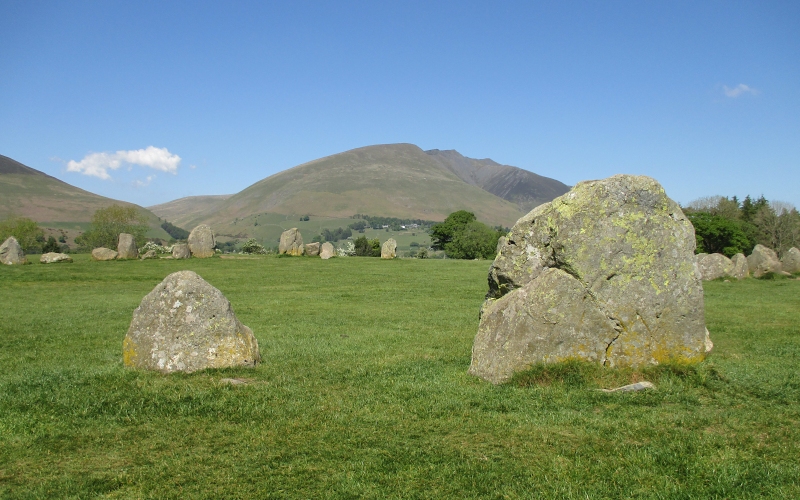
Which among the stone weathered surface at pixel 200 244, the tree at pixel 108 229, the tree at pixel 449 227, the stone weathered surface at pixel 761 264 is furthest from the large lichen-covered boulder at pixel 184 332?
the tree at pixel 449 227

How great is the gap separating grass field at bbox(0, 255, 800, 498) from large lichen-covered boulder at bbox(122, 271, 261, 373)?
1.27ft

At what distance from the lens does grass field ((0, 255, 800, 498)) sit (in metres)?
6.12

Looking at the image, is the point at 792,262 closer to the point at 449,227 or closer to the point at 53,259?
the point at 53,259

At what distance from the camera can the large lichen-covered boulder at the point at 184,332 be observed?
10.8 meters

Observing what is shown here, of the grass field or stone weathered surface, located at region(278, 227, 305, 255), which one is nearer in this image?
the grass field

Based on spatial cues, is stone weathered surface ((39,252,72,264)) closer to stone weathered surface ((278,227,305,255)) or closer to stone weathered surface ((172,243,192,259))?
stone weathered surface ((172,243,192,259))

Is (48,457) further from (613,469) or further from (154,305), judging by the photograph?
(613,469)

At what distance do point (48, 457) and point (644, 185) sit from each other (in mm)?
10813

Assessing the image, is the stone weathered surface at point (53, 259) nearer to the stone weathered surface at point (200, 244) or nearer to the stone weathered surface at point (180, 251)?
the stone weathered surface at point (180, 251)

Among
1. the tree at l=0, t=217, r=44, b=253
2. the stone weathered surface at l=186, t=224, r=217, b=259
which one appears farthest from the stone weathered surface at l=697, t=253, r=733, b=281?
the tree at l=0, t=217, r=44, b=253

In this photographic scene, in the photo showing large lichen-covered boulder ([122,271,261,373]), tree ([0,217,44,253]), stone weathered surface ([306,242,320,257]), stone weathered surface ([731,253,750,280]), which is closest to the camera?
large lichen-covered boulder ([122,271,261,373])

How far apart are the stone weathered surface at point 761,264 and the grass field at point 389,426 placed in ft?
77.2

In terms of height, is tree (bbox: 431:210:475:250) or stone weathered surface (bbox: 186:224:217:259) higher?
tree (bbox: 431:210:475:250)

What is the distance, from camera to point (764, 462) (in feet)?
21.2
